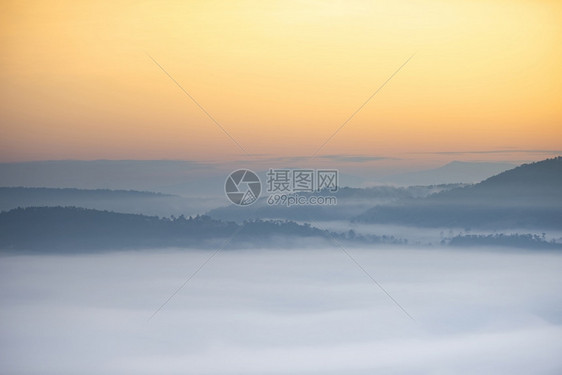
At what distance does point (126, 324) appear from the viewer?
5.39 metres

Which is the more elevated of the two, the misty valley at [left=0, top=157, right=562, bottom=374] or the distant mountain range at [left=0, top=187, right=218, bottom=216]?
the distant mountain range at [left=0, top=187, right=218, bottom=216]

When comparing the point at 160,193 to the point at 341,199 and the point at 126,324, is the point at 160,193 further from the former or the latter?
the point at 341,199

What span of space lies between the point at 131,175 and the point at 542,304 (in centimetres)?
366

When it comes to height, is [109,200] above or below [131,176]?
below

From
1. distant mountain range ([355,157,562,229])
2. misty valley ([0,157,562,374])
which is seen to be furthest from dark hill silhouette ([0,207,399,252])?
distant mountain range ([355,157,562,229])

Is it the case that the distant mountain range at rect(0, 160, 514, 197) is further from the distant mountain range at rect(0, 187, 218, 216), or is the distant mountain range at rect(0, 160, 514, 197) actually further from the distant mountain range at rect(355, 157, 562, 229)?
the distant mountain range at rect(355, 157, 562, 229)

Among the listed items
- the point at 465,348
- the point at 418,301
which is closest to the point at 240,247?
the point at 418,301
